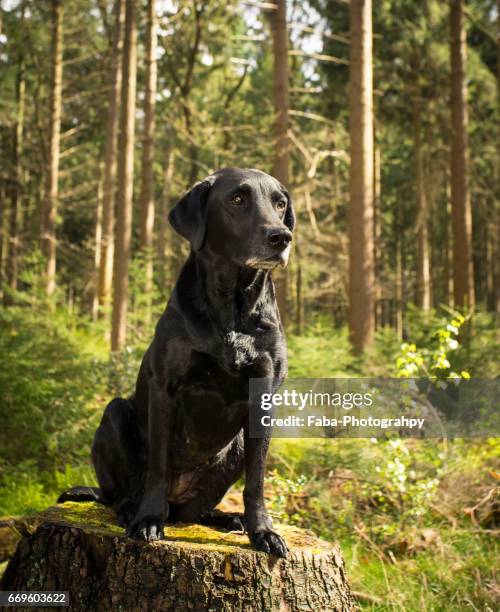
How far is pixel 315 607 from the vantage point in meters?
2.88

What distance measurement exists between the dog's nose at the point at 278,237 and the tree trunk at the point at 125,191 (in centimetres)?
960

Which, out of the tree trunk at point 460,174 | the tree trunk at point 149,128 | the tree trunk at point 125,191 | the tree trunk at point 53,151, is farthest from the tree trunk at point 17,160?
the tree trunk at point 460,174

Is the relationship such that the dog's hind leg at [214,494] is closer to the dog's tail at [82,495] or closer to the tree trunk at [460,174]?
the dog's tail at [82,495]

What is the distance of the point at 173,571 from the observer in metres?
2.75

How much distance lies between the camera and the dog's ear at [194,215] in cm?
294

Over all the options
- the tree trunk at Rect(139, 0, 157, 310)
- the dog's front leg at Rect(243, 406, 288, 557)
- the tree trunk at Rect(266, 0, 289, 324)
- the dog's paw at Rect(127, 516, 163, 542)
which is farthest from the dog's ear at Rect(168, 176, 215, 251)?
the tree trunk at Rect(139, 0, 157, 310)

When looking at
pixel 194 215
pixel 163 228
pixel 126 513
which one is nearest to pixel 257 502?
pixel 126 513

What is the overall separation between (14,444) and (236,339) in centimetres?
517

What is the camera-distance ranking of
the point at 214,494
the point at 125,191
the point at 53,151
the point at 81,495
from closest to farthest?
1. the point at 214,494
2. the point at 81,495
3. the point at 125,191
4. the point at 53,151

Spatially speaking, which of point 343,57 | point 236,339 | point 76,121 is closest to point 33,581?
point 236,339

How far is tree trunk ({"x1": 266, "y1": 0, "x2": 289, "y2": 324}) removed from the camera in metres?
11.9

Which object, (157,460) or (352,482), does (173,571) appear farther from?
(352,482)

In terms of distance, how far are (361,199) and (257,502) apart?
877 centimetres

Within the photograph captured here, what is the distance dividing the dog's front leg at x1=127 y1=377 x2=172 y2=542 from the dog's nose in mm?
837
